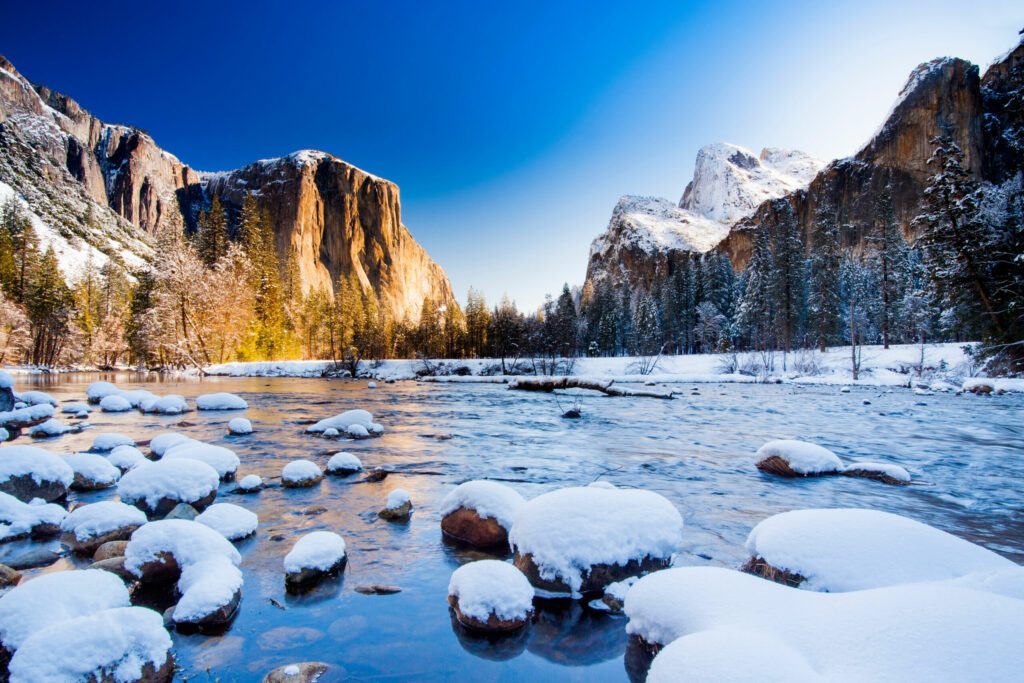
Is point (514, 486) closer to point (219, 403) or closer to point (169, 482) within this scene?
point (169, 482)

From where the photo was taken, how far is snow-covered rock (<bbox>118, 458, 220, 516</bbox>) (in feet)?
16.0

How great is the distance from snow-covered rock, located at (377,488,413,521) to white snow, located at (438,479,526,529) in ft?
2.09

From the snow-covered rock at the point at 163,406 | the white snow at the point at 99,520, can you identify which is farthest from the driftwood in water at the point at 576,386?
the white snow at the point at 99,520

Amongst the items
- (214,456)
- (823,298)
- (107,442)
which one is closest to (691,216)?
(823,298)

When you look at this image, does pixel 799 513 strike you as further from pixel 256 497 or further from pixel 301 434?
pixel 301 434

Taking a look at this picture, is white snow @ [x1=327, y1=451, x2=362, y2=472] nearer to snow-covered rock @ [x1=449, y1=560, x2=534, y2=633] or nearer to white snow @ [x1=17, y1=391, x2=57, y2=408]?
snow-covered rock @ [x1=449, y1=560, x2=534, y2=633]

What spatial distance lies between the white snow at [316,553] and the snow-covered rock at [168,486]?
88.1 inches

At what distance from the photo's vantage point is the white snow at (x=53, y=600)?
241 centimetres

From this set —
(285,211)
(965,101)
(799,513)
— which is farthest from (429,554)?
(965,101)

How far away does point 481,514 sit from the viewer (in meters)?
4.47

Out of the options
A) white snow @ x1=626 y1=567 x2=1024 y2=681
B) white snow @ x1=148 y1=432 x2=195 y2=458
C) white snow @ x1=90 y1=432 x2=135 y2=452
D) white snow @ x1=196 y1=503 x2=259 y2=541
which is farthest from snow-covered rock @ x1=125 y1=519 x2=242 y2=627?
white snow @ x1=90 y1=432 x2=135 y2=452

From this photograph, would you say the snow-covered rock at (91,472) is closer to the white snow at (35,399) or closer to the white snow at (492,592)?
the white snow at (492,592)

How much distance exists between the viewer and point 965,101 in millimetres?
99500

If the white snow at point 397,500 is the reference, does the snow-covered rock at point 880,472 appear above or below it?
below
